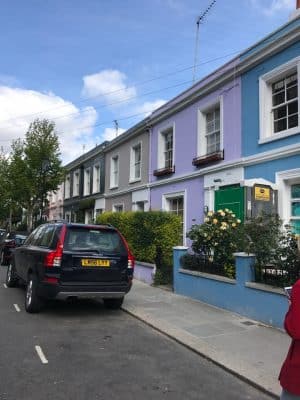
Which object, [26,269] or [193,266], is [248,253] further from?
[26,269]

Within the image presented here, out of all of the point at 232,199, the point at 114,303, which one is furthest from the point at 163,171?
the point at 114,303

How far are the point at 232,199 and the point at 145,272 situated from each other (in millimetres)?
3487

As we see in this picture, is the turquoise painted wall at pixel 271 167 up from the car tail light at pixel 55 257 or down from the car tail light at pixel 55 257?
up

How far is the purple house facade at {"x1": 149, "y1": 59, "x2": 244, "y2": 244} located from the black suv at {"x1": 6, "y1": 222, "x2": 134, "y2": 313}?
5.07 metres

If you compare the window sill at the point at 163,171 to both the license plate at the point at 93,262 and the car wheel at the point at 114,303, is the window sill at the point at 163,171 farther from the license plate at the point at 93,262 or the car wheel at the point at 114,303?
the license plate at the point at 93,262

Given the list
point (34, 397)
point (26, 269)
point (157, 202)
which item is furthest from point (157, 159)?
point (34, 397)

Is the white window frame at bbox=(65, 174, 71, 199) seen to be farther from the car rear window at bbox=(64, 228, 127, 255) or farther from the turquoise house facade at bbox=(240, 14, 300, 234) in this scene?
the car rear window at bbox=(64, 228, 127, 255)

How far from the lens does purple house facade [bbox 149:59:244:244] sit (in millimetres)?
12671

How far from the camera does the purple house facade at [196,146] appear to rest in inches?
499

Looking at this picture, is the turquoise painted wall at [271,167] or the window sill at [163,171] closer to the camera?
the turquoise painted wall at [271,167]

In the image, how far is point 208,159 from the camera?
44.4ft

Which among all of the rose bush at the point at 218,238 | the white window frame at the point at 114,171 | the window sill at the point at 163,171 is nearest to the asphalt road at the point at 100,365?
the rose bush at the point at 218,238

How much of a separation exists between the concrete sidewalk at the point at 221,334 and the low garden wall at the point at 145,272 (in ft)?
7.06

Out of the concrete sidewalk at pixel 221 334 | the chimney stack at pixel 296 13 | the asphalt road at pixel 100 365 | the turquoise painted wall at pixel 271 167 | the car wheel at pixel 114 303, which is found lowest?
the asphalt road at pixel 100 365
